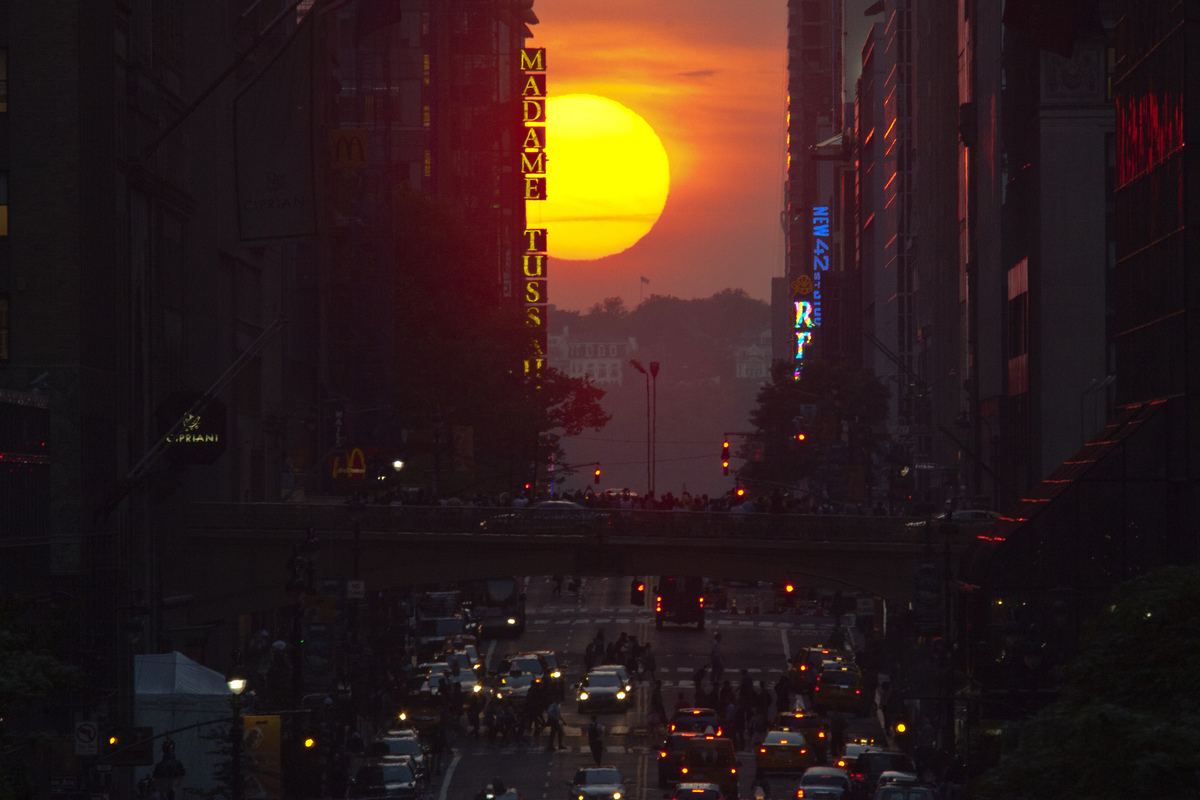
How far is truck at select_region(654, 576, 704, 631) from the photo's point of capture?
99250mm

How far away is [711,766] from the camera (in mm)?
50875

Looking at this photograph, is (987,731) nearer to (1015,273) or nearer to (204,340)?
(204,340)

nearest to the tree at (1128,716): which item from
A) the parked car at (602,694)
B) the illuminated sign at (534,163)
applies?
the parked car at (602,694)

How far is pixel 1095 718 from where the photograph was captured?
21359 mm

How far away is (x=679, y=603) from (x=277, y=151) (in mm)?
60610

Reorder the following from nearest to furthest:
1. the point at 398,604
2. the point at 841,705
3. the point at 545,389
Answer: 1. the point at 841,705
2. the point at 398,604
3. the point at 545,389

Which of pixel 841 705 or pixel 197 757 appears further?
pixel 841 705

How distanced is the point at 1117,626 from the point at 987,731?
65.0 ft

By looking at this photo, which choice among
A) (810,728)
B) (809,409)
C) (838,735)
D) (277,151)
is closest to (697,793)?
(838,735)

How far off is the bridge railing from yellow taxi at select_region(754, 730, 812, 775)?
26.0ft

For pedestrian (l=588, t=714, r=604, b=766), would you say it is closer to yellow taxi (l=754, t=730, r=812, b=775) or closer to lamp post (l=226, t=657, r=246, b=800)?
yellow taxi (l=754, t=730, r=812, b=775)

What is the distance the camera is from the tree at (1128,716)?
2070 centimetres

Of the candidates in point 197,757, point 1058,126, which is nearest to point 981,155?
point 1058,126

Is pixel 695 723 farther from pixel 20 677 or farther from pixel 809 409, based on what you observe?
pixel 809 409
